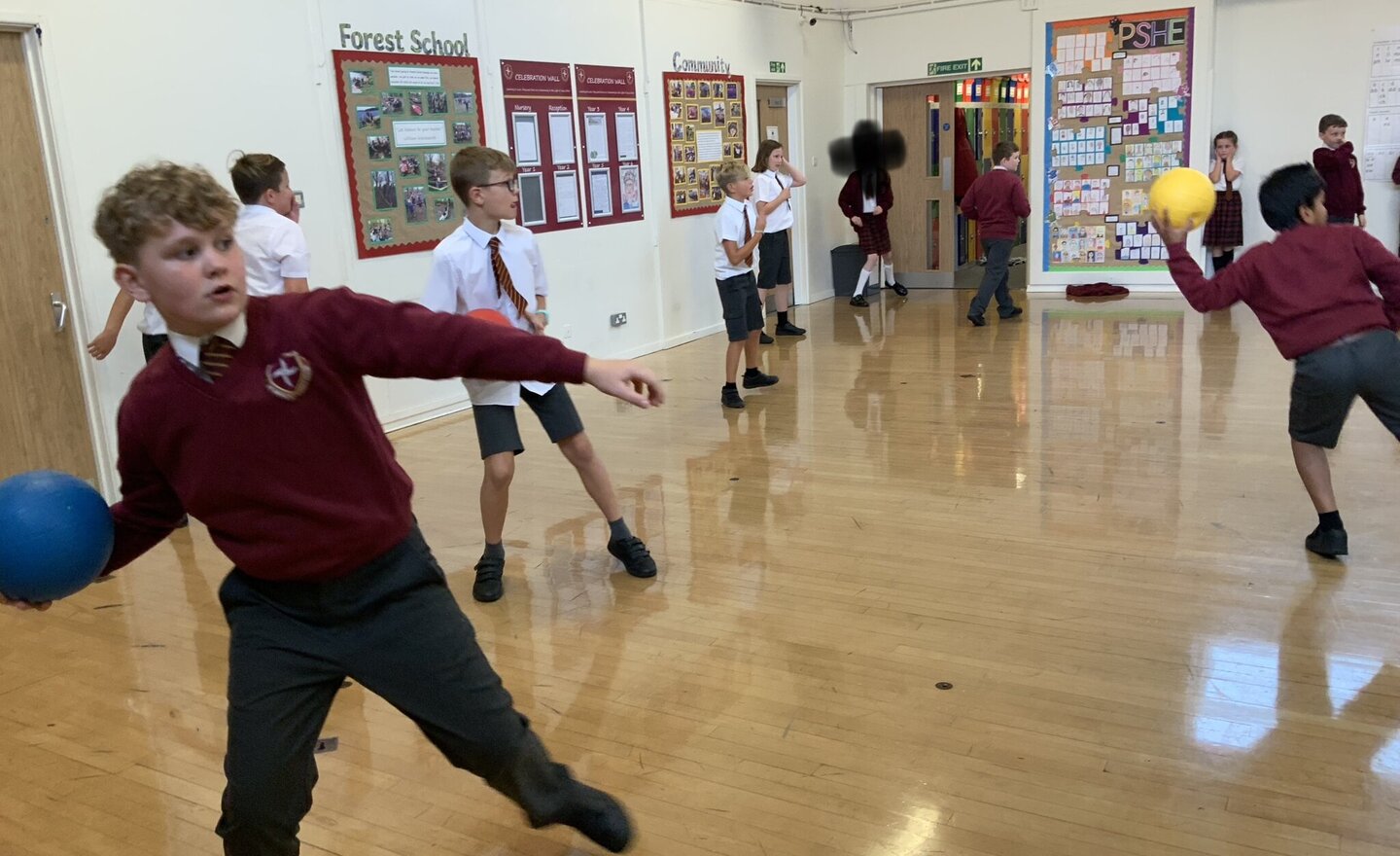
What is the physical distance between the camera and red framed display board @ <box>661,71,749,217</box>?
30.4ft

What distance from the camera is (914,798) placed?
2523 millimetres

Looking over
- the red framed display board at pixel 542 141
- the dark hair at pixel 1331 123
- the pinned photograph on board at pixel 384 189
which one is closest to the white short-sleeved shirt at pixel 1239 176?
the dark hair at pixel 1331 123

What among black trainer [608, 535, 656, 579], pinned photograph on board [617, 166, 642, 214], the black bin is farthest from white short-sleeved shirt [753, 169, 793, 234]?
black trainer [608, 535, 656, 579]

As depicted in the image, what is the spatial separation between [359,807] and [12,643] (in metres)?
1.94

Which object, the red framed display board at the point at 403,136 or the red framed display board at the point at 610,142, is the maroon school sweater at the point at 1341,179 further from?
the red framed display board at the point at 403,136

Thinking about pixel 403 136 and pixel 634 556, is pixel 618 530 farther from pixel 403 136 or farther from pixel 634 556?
pixel 403 136

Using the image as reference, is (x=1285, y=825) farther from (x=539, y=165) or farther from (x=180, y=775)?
(x=539, y=165)

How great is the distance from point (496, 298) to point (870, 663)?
1820 millimetres

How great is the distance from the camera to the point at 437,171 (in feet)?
23.1

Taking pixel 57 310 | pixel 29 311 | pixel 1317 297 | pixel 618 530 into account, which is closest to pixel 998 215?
pixel 1317 297

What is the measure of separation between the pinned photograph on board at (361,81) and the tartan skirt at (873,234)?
579cm

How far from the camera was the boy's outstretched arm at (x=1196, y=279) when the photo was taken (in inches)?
145

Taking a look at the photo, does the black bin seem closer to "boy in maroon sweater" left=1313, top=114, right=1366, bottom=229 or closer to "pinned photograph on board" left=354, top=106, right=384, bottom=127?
"boy in maroon sweater" left=1313, top=114, right=1366, bottom=229

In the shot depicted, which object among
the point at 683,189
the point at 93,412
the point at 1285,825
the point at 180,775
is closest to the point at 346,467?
the point at 180,775
